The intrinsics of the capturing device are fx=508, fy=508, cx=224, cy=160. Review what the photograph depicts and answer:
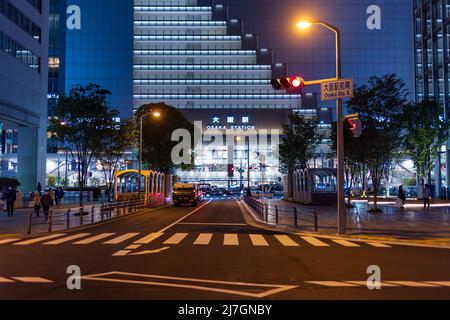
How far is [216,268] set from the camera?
1166cm

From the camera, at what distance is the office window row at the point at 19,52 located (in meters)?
48.0

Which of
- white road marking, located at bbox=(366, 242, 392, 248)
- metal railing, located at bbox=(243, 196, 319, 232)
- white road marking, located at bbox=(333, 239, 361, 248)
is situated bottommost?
white road marking, located at bbox=(366, 242, 392, 248)

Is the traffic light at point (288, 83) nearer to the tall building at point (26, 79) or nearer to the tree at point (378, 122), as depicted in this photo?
the tree at point (378, 122)

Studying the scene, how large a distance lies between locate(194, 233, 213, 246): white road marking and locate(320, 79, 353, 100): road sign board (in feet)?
23.1

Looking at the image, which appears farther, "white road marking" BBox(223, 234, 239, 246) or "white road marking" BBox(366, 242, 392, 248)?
"white road marking" BBox(223, 234, 239, 246)

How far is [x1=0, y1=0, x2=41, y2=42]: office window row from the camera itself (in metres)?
48.2

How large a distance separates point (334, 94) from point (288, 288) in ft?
38.4

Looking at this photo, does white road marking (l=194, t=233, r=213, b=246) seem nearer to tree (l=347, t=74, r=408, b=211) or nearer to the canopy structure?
tree (l=347, t=74, r=408, b=211)

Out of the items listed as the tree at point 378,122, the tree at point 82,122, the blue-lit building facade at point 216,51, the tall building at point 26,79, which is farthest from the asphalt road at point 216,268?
the blue-lit building facade at point 216,51

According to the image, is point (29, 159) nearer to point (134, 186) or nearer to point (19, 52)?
point (19, 52)

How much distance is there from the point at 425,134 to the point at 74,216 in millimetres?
31889

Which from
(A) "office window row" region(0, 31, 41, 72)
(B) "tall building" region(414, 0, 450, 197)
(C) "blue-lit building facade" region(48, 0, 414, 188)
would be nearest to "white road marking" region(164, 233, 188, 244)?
(A) "office window row" region(0, 31, 41, 72)

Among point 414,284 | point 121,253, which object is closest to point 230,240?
point 121,253
